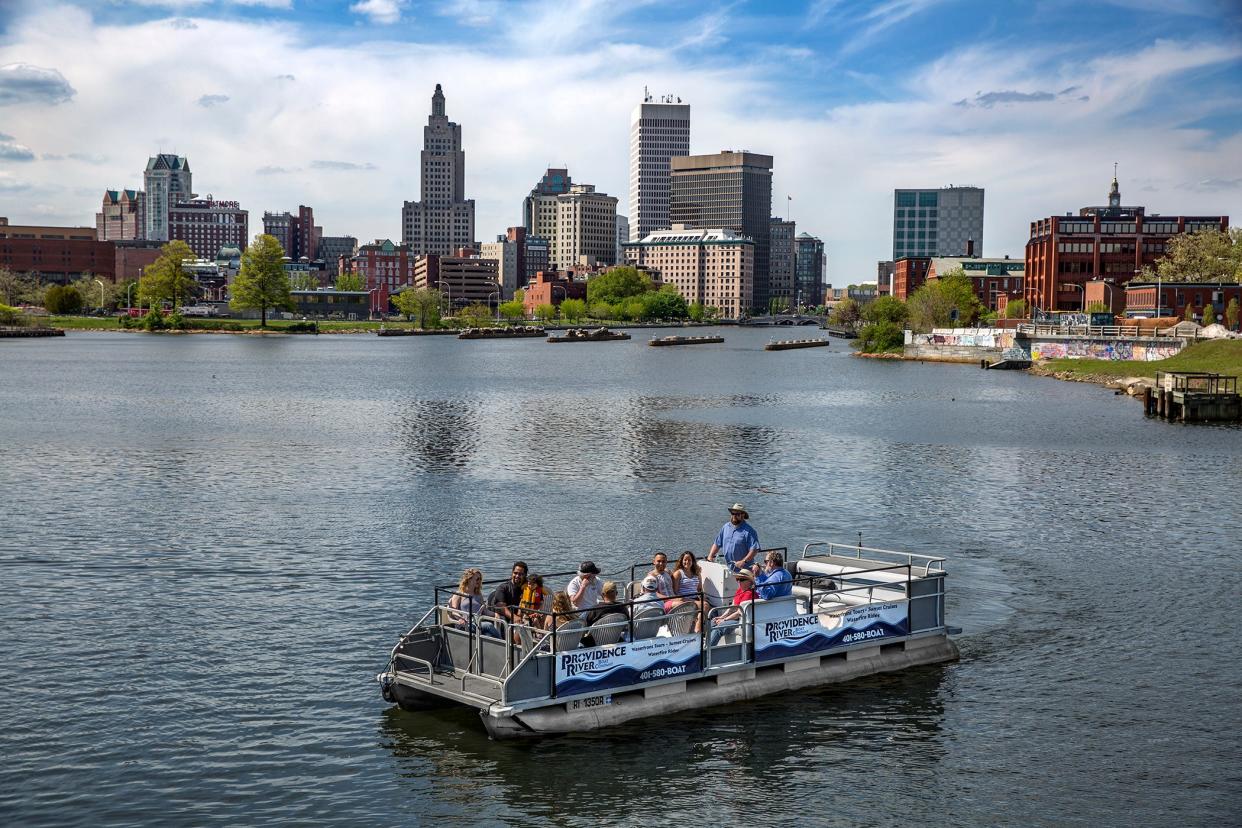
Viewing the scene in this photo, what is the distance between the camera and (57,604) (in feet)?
113

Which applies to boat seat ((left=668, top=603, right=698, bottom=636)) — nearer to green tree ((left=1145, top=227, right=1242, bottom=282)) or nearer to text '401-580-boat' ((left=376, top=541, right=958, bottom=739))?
text '401-580-boat' ((left=376, top=541, right=958, bottom=739))

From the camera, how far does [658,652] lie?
25.7 meters

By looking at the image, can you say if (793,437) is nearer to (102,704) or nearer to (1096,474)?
(1096,474)

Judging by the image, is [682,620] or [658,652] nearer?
[658,652]

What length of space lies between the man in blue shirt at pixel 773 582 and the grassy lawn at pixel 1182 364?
326 ft

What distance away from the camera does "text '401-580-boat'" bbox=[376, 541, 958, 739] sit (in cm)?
2452

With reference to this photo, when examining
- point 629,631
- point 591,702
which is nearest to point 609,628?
point 629,631

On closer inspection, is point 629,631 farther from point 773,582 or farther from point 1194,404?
point 1194,404

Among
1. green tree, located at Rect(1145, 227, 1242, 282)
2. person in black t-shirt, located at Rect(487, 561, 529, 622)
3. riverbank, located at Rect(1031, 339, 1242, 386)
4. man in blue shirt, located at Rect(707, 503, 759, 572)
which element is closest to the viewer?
person in black t-shirt, located at Rect(487, 561, 529, 622)

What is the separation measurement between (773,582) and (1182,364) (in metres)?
119

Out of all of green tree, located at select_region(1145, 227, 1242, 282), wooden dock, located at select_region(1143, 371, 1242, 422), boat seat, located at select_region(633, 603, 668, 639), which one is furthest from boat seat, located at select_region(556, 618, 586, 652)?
green tree, located at select_region(1145, 227, 1242, 282)

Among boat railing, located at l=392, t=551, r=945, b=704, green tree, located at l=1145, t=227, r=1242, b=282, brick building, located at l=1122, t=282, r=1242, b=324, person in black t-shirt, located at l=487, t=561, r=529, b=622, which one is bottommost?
boat railing, located at l=392, t=551, r=945, b=704

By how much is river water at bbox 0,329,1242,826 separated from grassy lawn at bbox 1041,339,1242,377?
43548 mm

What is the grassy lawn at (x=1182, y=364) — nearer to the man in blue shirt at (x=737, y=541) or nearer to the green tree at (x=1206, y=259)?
the green tree at (x=1206, y=259)
